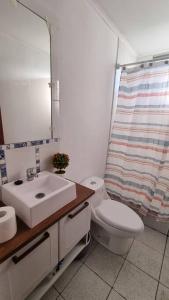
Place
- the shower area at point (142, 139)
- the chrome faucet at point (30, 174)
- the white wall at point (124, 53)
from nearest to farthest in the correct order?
1. the chrome faucet at point (30, 174)
2. the shower area at point (142, 139)
3. the white wall at point (124, 53)

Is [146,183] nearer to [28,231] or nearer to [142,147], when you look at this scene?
[142,147]

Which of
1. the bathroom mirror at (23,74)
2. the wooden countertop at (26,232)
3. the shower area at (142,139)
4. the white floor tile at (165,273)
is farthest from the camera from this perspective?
the shower area at (142,139)

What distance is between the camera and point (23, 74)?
0.97m

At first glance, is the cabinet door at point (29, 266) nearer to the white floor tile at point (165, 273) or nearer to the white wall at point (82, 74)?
the white wall at point (82, 74)

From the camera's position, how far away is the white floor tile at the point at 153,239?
5.25ft

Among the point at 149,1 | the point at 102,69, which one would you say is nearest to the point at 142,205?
the point at 102,69

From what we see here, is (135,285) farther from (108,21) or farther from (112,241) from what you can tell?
(108,21)

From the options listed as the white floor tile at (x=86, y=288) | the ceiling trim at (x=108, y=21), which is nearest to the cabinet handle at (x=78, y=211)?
the white floor tile at (x=86, y=288)

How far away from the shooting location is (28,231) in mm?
742

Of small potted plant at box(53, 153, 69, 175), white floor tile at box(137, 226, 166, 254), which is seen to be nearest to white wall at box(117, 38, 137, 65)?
small potted plant at box(53, 153, 69, 175)

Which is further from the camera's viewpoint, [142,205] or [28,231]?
[142,205]

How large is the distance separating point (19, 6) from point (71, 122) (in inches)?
32.3

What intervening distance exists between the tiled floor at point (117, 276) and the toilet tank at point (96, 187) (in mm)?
507

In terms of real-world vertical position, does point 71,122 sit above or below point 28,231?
above
